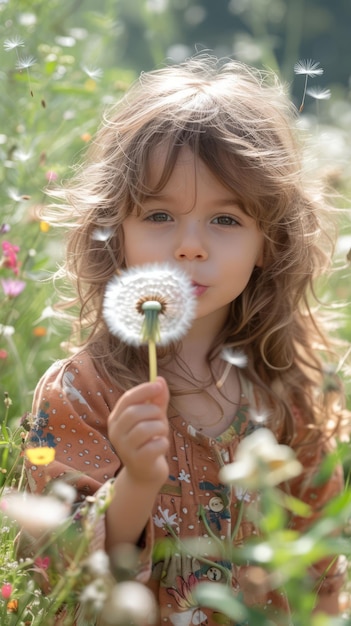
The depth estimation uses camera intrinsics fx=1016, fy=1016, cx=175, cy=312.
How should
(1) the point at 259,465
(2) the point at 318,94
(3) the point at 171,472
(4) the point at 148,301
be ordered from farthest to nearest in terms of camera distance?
(2) the point at 318,94 < (3) the point at 171,472 < (4) the point at 148,301 < (1) the point at 259,465

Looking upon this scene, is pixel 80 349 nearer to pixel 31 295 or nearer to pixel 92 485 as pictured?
pixel 92 485

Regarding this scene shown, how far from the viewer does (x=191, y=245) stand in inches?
54.3

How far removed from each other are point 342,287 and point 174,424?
100 cm

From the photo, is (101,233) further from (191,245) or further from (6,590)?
(6,590)

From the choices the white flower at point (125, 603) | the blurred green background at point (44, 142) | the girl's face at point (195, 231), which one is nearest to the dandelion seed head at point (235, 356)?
the girl's face at point (195, 231)

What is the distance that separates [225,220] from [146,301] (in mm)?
402

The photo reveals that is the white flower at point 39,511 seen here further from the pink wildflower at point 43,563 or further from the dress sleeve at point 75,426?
the dress sleeve at point 75,426

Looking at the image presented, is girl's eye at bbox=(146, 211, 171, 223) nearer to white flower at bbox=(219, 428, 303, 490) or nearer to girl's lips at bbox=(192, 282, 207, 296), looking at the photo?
girl's lips at bbox=(192, 282, 207, 296)

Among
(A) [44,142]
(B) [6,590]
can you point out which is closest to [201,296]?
(B) [6,590]

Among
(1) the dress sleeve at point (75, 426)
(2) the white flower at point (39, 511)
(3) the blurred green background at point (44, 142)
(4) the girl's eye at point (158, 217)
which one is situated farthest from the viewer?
(3) the blurred green background at point (44, 142)

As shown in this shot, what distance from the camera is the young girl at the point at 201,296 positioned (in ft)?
4.64

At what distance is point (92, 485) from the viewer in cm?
131

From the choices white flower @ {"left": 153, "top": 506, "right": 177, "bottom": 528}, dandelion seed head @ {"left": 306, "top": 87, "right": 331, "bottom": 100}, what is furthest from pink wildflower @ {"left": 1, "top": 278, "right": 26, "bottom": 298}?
dandelion seed head @ {"left": 306, "top": 87, "right": 331, "bottom": 100}

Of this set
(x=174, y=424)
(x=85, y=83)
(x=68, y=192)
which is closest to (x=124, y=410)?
(x=174, y=424)
